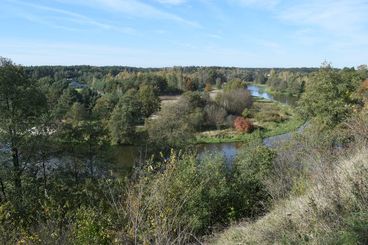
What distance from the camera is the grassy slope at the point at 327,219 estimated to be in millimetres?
4383

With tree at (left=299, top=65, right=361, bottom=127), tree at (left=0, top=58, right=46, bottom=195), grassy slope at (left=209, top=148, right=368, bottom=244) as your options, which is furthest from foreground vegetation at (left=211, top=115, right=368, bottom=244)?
tree at (left=299, top=65, right=361, bottom=127)

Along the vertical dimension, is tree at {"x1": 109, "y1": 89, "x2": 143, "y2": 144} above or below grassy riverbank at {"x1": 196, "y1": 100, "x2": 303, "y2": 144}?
above

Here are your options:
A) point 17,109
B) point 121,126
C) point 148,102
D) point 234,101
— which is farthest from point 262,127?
point 17,109

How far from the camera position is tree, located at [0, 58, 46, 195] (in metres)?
14.4

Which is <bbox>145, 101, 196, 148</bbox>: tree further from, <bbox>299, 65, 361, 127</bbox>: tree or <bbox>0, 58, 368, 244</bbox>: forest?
<bbox>299, 65, 361, 127</bbox>: tree

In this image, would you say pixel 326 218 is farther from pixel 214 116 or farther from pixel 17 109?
pixel 214 116

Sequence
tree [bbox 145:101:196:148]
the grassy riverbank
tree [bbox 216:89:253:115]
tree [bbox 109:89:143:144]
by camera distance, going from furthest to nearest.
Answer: tree [bbox 216:89:253:115]
the grassy riverbank
tree [bbox 109:89:143:144]
tree [bbox 145:101:196:148]

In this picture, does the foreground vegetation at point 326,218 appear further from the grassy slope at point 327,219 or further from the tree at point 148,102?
the tree at point 148,102

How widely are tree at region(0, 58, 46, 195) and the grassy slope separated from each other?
443 inches

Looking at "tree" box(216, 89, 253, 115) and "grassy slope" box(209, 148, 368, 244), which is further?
"tree" box(216, 89, 253, 115)

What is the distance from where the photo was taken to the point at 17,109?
1498cm

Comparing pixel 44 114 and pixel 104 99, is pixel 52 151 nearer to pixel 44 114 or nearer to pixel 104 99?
pixel 44 114

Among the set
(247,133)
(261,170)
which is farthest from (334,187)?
(247,133)

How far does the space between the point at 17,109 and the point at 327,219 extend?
13.5 m
